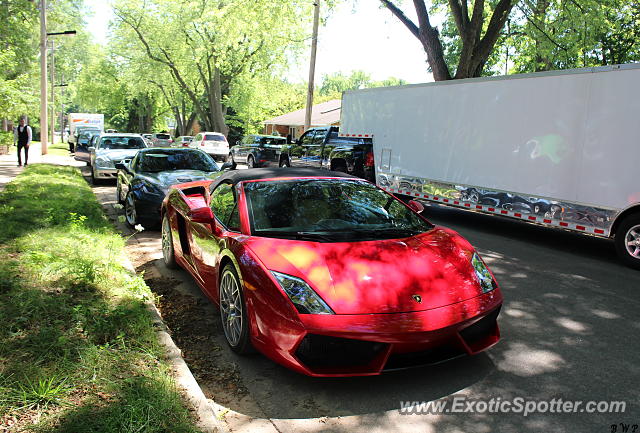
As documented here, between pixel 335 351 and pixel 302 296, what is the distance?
0.41 metres

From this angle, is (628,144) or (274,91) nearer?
(628,144)

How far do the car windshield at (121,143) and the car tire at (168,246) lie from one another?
11.6m

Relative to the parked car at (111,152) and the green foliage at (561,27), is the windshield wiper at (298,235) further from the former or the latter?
the green foliage at (561,27)

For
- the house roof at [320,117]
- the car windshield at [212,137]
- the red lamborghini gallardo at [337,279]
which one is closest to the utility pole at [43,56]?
the car windshield at [212,137]

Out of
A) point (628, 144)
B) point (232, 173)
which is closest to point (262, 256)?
point (232, 173)

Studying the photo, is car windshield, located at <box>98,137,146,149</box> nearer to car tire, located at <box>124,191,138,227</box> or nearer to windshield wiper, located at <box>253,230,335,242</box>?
car tire, located at <box>124,191,138,227</box>

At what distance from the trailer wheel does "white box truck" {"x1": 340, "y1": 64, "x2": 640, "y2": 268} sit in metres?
0.01

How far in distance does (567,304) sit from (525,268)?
1.64 meters

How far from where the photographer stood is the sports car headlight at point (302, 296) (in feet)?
10.9

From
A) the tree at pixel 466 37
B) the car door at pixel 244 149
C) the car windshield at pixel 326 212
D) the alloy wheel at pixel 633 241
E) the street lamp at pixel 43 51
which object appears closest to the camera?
the car windshield at pixel 326 212

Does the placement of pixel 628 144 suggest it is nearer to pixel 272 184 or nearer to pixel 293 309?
pixel 272 184

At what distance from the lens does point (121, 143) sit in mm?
17375

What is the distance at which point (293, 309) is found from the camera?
3.35m

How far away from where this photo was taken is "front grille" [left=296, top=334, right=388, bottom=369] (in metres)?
3.28
